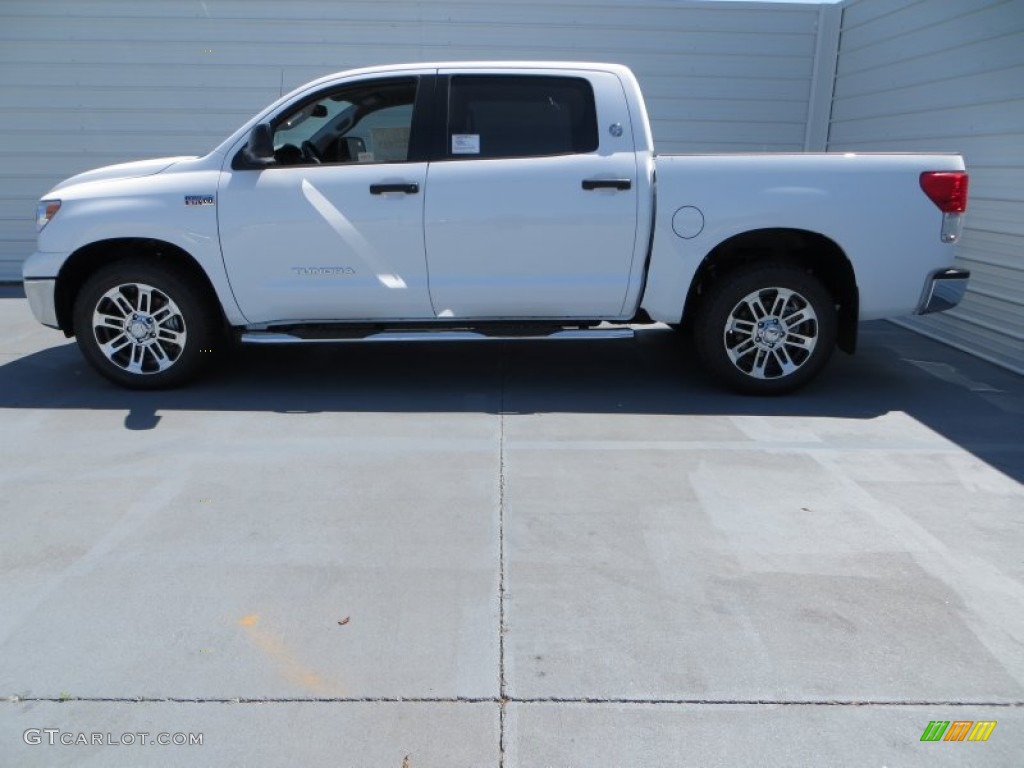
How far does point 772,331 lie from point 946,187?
1.32 m

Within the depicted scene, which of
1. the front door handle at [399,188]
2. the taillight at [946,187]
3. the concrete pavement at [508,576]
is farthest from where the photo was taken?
the front door handle at [399,188]

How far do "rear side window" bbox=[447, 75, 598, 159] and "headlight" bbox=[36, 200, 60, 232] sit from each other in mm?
2573

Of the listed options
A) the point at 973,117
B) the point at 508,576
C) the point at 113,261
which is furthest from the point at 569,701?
the point at 973,117

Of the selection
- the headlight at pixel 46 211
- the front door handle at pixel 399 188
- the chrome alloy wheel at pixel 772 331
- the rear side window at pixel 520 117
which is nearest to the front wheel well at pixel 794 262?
the chrome alloy wheel at pixel 772 331

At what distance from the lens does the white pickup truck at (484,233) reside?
539cm

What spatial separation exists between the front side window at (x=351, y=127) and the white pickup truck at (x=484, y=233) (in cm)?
1

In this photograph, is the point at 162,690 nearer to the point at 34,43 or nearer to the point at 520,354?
the point at 520,354

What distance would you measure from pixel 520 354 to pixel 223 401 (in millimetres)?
2339

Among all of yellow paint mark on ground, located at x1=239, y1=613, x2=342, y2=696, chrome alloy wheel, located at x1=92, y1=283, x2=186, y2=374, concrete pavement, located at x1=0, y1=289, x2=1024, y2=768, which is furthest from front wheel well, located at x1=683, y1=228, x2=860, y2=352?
yellow paint mark on ground, located at x1=239, y1=613, x2=342, y2=696

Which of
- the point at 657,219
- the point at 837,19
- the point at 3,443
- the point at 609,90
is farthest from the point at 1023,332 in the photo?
the point at 3,443

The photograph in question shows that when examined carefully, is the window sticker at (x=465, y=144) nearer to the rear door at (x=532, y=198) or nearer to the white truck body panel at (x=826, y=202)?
the rear door at (x=532, y=198)

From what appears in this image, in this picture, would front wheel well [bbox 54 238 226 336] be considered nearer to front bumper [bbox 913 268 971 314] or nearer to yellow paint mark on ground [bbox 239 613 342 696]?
yellow paint mark on ground [bbox 239 613 342 696]

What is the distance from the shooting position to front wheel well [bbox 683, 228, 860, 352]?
5539 millimetres

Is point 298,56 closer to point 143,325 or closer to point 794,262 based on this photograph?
point 143,325
